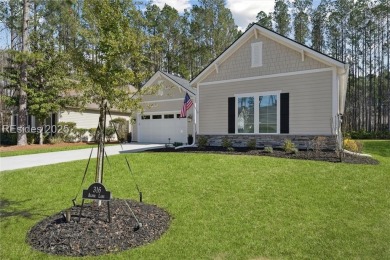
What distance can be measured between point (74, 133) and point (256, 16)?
25908 millimetres

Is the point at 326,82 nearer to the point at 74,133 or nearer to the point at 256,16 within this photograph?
the point at 74,133

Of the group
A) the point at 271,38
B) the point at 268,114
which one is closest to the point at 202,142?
the point at 268,114

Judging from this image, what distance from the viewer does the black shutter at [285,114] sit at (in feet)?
39.8

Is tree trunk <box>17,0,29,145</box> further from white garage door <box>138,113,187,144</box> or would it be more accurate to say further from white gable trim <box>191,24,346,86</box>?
white gable trim <box>191,24,346,86</box>

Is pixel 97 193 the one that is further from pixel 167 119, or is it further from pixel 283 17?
pixel 283 17

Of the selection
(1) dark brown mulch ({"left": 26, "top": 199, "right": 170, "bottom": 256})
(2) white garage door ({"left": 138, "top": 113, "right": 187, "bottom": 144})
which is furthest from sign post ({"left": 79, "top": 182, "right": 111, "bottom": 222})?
(2) white garage door ({"left": 138, "top": 113, "right": 187, "bottom": 144})

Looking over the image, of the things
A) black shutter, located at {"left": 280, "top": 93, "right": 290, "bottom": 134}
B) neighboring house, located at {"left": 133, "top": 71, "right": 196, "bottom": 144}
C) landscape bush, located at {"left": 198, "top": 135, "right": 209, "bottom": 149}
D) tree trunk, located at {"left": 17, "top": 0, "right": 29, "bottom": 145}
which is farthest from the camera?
neighboring house, located at {"left": 133, "top": 71, "right": 196, "bottom": 144}

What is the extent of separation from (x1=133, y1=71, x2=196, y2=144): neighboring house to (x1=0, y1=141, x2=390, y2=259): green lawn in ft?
30.1

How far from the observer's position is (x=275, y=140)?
1239 cm

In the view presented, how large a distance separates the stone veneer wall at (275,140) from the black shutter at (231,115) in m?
0.34

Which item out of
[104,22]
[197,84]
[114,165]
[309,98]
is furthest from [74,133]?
[104,22]

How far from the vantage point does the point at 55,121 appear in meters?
20.1

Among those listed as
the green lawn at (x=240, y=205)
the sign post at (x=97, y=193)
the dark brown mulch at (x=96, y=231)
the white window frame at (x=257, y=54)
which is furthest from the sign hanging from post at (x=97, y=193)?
the white window frame at (x=257, y=54)

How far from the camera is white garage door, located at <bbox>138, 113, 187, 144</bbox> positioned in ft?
60.7
